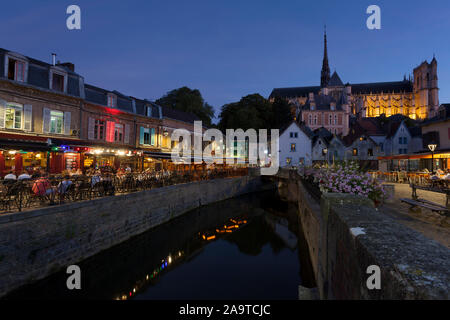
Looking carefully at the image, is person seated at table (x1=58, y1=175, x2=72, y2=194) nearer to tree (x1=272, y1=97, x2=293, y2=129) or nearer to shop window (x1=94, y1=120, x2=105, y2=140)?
shop window (x1=94, y1=120, x2=105, y2=140)

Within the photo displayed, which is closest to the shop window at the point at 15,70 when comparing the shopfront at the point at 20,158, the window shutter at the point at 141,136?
the shopfront at the point at 20,158

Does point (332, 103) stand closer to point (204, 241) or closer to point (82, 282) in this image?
point (204, 241)

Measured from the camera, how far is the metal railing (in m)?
8.46

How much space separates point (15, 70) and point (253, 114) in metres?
39.2

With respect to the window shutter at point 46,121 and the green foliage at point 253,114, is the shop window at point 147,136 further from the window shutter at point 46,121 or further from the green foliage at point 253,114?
the green foliage at point 253,114

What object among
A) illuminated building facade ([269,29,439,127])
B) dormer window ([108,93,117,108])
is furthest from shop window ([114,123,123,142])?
illuminated building facade ([269,29,439,127])

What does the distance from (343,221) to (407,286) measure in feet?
6.06

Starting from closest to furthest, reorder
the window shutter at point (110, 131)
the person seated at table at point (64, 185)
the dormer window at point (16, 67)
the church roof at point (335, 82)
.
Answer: the person seated at table at point (64, 185) < the dormer window at point (16, 67) < the window shutter at point (110, 131) < the church roof at point (335, 82)

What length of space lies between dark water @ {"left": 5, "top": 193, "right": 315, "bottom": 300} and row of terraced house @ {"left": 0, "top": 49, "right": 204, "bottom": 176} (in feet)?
21.0

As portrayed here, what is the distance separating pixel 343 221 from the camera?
11.7ft

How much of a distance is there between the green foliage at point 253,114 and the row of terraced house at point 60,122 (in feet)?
86.8

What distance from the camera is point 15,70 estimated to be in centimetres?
1566

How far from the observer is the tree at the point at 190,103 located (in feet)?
150
